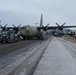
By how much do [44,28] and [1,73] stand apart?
193ft

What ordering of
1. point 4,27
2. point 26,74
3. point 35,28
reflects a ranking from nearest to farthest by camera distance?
1. point 26,74
2. point 35,28
3. point 4,27

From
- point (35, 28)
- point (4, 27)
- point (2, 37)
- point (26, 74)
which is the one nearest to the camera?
point (26, 74)

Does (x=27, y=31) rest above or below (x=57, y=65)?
below

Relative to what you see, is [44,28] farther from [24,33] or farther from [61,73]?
[61,73]

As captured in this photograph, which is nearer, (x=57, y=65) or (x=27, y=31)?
(x=57, y=65)

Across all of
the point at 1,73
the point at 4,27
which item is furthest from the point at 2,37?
the point at 1,73

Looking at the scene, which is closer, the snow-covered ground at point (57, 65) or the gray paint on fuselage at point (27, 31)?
the snow-covered ground at point (57, 65)

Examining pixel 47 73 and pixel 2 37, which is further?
pixel 2 37

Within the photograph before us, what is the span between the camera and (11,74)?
381 inches

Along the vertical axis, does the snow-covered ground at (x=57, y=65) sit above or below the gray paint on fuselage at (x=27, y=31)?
above

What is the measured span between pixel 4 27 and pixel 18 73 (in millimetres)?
64277

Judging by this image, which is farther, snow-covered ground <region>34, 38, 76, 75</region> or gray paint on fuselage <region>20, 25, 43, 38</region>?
gray paint on fuselage <region>20, 25, 43, 38</region>

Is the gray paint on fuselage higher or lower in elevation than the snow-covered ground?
lower

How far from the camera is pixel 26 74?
31.8ft
